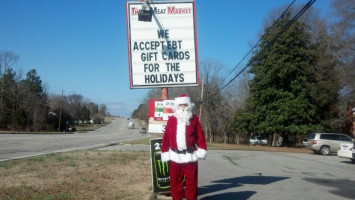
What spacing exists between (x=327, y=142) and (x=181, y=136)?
22559 millimetres

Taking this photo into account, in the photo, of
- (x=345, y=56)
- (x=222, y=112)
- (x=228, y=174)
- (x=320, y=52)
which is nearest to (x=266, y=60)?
(x=320, y=52)

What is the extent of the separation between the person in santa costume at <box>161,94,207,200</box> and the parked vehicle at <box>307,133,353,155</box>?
866 inches

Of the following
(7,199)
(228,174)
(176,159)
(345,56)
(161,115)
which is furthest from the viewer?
(345,56)

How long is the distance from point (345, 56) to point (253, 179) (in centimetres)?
2450

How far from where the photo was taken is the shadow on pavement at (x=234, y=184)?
767 centimetres

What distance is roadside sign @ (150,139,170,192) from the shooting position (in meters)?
7.29

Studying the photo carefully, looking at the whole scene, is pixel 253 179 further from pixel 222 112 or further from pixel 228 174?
pixel 222 112

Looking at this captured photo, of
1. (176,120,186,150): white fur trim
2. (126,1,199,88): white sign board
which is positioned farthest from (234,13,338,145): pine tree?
(176,120,186,150): white fur trim

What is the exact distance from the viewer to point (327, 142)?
84.3 ft

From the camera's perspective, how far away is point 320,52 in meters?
34.9

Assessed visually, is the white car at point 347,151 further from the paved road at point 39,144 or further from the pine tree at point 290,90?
the paved road at point 39,144

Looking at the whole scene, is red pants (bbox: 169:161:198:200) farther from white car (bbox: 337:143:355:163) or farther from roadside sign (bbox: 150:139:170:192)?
white car (bbox: 337:143:355:163)

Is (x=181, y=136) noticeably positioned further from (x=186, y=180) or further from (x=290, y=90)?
(x=290, y=90)

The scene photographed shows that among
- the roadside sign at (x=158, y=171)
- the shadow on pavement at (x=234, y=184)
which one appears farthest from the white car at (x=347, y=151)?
the roadside sign at (x=158, y=171)
